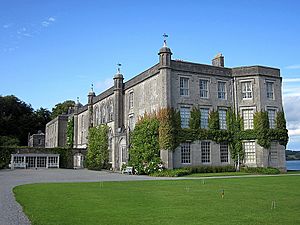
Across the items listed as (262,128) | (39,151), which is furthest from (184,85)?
(39,151)

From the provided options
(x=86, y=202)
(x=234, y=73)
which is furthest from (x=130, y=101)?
(x=86, y=202)

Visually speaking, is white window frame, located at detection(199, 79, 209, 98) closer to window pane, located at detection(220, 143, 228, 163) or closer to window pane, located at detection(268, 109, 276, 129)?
window pane, located at detection(220, 143, 228, 163)

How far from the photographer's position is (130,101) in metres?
43.5

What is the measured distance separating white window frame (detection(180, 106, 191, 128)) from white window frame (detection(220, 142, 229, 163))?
4696mm

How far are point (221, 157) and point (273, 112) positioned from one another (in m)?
8.02

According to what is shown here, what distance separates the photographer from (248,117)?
3822 centimetres

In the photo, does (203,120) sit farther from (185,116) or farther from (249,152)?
(249,152)

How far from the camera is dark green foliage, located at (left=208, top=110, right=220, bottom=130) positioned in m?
36.8

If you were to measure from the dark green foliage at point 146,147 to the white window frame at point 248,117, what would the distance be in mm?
10360

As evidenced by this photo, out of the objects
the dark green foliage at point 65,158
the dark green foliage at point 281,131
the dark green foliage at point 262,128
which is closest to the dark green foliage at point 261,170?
the dark green foliage at point 262,128

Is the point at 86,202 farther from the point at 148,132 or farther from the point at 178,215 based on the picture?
the point at 148,132

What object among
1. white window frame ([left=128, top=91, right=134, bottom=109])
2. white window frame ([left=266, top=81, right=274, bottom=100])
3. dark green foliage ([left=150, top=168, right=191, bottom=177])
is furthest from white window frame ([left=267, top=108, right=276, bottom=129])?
white window frame ([left=128, top=91, right=134, bottom=109])

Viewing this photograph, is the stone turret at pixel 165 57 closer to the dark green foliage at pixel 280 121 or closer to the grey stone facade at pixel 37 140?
the dark green foliage at pixel 280 121

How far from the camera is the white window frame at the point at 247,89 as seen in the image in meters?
38.6
